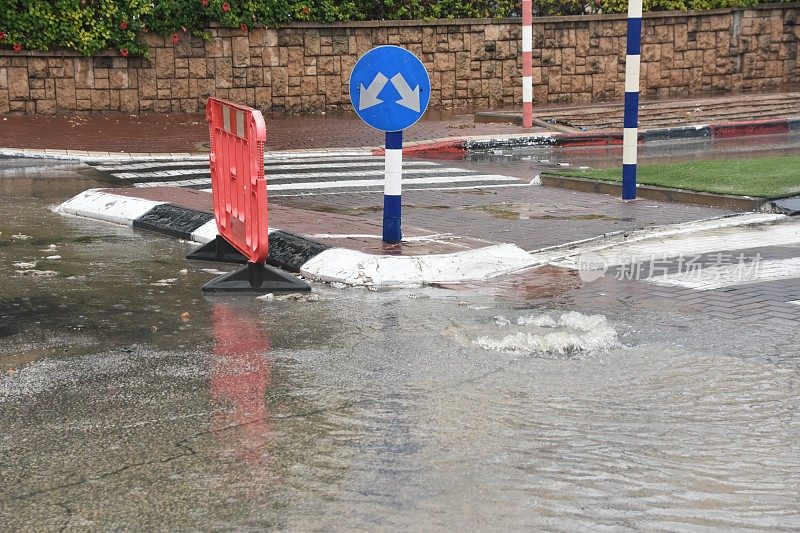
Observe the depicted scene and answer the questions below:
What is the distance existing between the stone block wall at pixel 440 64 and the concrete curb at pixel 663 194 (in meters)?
8.70

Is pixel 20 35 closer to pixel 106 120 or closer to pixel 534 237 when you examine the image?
pixel 106 120

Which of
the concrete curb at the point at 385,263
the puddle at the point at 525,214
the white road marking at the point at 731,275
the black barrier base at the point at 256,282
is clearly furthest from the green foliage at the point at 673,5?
the black barrier base at the point at 256,282

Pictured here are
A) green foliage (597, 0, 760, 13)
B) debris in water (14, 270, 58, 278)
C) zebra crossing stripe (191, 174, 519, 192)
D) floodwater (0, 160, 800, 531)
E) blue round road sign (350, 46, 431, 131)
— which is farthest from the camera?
green foliage (597, 0, 760, 13)

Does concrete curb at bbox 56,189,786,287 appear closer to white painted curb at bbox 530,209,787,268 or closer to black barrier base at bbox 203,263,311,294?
white painted curb at bbox 530,209,787,268

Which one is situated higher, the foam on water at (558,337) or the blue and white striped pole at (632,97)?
the blue and white striped pole at (632,97)

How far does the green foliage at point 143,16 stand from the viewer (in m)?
19.1

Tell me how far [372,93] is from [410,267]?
1.33 meters

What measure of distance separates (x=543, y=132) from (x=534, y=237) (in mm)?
8351

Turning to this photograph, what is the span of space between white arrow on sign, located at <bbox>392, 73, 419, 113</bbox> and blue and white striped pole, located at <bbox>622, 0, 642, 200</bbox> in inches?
117

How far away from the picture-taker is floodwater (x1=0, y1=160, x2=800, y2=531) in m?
4.14

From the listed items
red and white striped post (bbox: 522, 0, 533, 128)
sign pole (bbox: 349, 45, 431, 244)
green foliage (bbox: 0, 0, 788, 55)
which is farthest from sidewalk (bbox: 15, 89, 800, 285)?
green foliage (bbox: 0, 0, 788, 55)

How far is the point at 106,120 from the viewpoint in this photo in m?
19.0

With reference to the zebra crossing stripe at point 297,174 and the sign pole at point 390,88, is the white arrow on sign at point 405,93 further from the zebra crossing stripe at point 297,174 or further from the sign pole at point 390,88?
the zebra crossing stripe at point 297,174

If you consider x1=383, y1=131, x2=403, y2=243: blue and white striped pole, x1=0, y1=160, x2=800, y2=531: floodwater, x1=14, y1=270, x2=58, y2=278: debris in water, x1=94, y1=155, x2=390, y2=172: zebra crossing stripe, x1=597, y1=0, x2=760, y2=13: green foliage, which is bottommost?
x1=0, y1=160, x2=800, y2=531: floodwater
